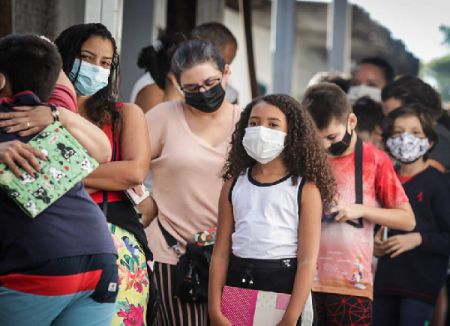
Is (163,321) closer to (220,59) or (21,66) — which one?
(220,59)

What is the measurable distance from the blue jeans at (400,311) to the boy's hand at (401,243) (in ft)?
1.07

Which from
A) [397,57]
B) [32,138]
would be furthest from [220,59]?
[397,57]

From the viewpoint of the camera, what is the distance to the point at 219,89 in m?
4.06

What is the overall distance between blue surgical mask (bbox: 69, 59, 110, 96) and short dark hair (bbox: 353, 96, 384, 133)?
277 centimetres

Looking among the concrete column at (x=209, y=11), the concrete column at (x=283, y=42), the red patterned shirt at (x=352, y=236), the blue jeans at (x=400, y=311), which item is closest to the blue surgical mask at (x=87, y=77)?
the red patterned shirt at (x=352, y=236)

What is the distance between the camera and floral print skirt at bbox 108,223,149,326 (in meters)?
2.98

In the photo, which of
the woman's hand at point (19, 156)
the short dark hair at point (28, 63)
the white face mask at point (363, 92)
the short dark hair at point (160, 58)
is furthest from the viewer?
the white face mask at point (363, 92)

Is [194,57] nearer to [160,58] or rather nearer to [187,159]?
[187,159]

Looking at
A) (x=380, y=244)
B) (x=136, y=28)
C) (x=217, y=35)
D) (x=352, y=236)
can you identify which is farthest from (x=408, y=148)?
(x=136, y=28)

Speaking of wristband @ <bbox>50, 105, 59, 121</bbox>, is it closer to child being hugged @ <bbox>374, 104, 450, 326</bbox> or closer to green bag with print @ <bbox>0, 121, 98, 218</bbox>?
green bag with print @ <bbox>0, 121, 98, 218</bbox>

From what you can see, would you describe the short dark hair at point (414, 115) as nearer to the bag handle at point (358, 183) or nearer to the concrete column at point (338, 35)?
the bag handle at point (358, 183)

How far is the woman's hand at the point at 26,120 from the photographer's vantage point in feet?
7.68

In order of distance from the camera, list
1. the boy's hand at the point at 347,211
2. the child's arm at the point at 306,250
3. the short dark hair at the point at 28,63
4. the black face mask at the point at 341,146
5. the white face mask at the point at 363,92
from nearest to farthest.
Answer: the short dark hair at the point at 28,63
the child's arm at the point at 306,250
the boy's hand at the point at 347,211
the black face mask at the point at 341,146
the white face mask at the point at 363,92

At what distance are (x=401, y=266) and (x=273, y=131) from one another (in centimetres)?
174
